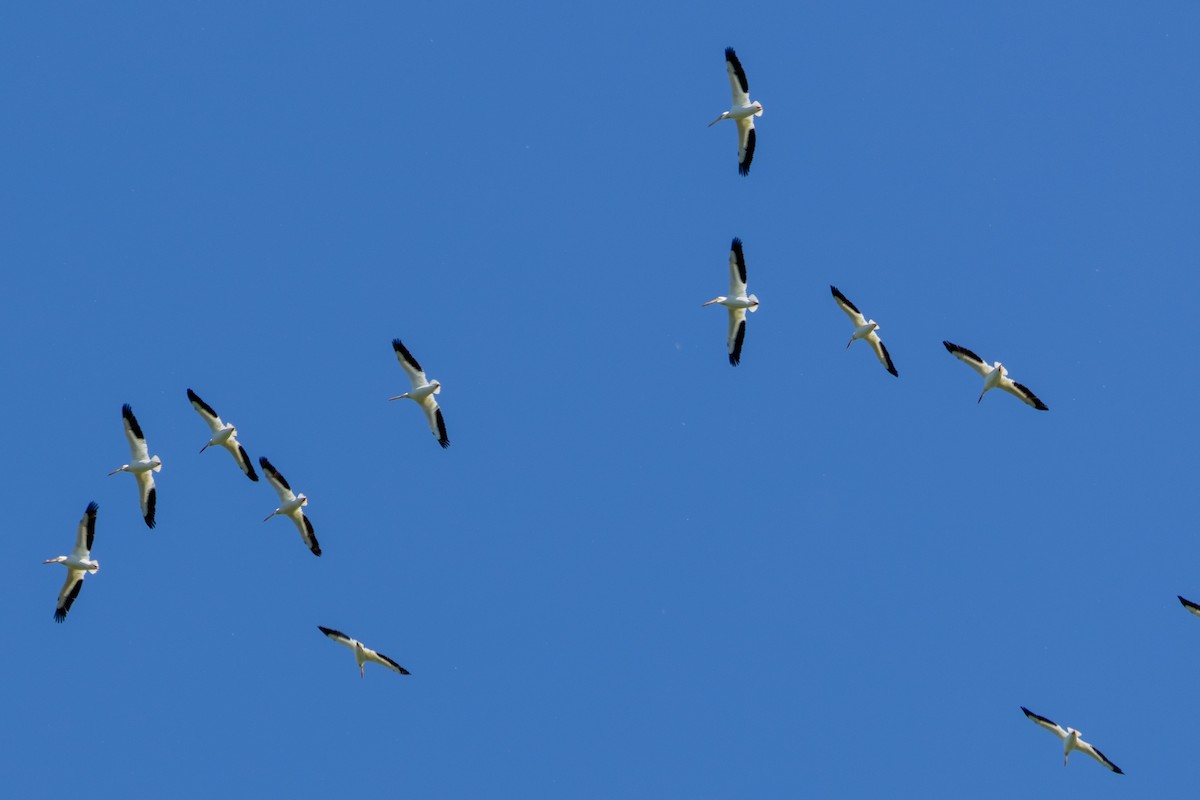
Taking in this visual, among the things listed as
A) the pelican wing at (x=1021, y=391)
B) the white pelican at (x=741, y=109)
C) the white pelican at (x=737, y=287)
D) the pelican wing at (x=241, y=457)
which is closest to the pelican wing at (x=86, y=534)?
the pelican wing at (x=241, y=457)

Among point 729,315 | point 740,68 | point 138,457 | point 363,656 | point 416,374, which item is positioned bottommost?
point 363,656

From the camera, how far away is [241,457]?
44.3 metres

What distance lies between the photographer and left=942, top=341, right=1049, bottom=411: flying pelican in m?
43.2

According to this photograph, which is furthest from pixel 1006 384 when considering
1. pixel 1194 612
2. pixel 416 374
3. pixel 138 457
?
pixel 138 457

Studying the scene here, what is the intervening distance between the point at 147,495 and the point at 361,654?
6091 mm

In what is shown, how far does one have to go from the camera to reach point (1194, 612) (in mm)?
42531

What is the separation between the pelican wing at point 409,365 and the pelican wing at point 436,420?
576 mm

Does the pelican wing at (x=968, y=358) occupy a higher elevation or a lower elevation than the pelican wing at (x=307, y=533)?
higher

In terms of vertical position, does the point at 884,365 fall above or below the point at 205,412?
above

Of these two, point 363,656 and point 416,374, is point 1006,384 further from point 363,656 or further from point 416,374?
point 363,656

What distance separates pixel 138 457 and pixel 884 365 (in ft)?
55.9

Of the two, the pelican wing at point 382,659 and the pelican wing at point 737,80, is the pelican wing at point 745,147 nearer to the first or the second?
the pelican wing at point 737,80

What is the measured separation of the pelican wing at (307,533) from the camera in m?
45.4

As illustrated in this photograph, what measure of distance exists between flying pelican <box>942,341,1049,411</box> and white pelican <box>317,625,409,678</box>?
14228 millimetres
